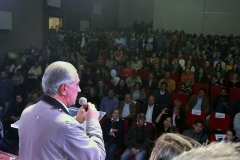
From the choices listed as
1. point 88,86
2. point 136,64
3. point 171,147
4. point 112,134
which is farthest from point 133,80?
point 171,147

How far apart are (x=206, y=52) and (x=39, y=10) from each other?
6.54m

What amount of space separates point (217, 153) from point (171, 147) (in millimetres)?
336

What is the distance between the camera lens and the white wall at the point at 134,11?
16.5m

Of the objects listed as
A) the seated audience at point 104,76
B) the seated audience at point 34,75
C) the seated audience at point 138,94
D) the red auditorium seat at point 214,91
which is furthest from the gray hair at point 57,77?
the seated audience at point 34,75

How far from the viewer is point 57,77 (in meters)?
1.26

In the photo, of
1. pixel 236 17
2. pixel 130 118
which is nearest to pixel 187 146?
pixel 130 118

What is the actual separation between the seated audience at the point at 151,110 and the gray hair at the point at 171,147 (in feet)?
15.5

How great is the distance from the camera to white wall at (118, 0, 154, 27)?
54.3ft

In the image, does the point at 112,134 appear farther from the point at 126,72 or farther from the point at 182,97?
the point at 126,72

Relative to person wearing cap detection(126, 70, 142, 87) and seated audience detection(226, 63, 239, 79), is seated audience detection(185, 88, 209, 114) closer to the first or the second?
person wearing cap detection(126, 70, 142, 87)

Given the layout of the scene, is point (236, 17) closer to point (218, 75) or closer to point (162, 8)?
point (162, 8)

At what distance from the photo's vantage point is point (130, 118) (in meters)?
5.73

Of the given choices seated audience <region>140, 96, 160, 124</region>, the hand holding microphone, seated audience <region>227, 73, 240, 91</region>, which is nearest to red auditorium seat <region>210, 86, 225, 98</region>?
seated audience <region>227, 73, 240, 91</region>

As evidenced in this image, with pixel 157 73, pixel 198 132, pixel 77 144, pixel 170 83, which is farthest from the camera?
pixel 157 73
